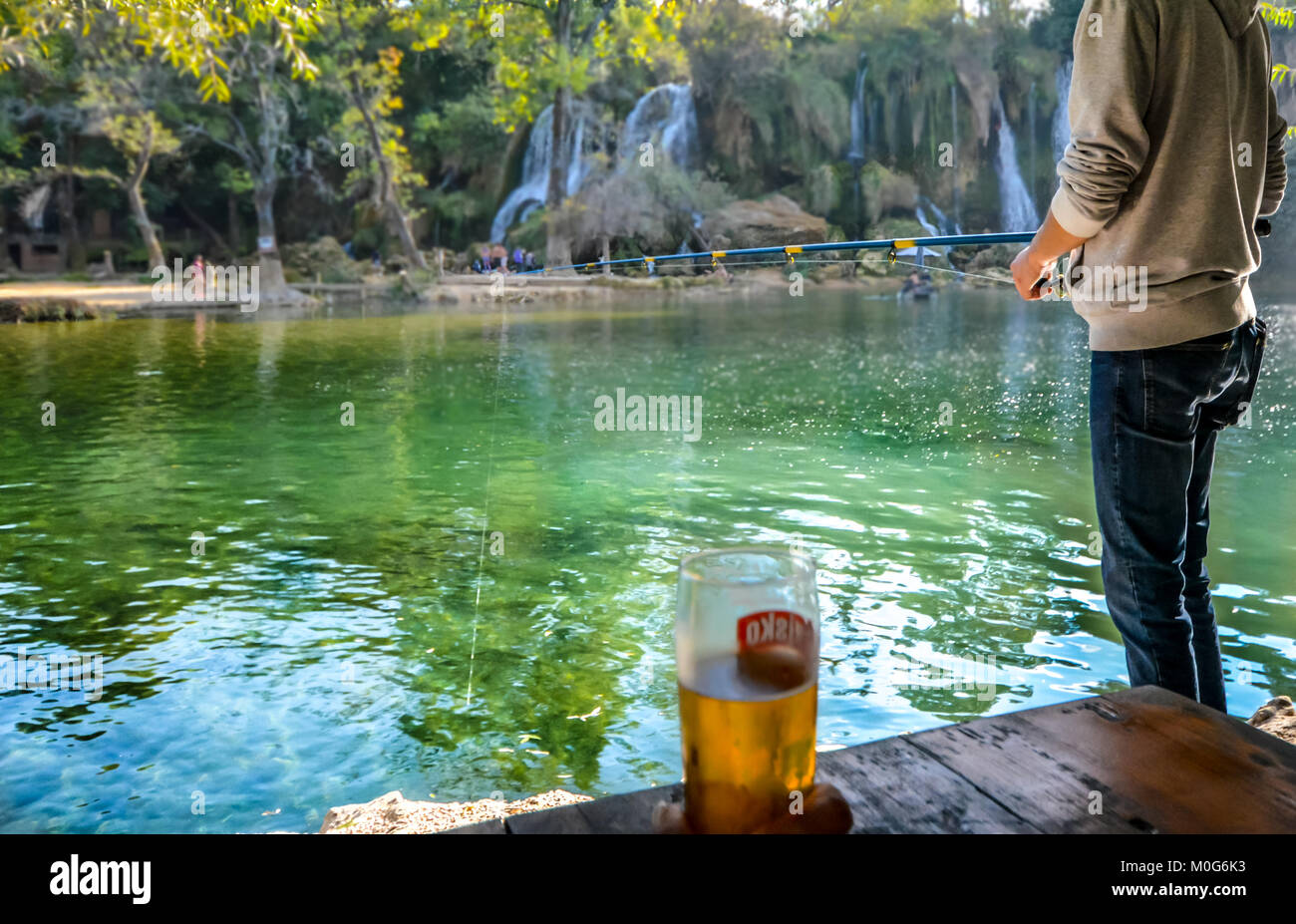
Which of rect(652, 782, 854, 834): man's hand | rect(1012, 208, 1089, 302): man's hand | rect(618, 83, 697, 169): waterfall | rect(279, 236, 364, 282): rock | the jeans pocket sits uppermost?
rect(618, 83, 697, 169): waterfall

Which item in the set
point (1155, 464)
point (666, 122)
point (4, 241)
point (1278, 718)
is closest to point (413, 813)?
point (1155, 464)

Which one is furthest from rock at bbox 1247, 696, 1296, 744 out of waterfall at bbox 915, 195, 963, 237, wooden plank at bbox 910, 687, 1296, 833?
waterfall at bbox 915, 195, 963, 237

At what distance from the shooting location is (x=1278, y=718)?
3.44m

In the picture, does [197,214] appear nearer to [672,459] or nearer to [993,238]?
[672,459]

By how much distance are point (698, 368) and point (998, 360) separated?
4.37 metres

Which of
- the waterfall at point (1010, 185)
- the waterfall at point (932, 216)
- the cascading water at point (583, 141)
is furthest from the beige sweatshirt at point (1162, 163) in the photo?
the waterfall at point (1010, 185)

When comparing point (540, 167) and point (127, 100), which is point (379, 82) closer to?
point (540, 167)

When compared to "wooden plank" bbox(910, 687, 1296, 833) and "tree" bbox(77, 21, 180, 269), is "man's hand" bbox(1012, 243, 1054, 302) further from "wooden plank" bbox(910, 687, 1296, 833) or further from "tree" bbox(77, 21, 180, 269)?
"tree" bbox(77, 21, 180, 269)

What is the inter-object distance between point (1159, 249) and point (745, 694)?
171 cm

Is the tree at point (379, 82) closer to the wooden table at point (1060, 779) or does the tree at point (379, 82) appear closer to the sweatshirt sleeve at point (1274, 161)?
the sweatshirt sleeve at point (1274, 161)

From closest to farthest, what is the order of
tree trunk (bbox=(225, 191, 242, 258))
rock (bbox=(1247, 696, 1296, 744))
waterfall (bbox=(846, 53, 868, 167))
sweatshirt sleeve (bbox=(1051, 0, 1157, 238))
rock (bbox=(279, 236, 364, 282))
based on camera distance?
sweatshirt sleeve (bbox=(1051, 0, 1157, 238)), rock (bbox=(1247, 696, 1296, 744)), rock (bbox=(279, 236, 364, 282)), tree trunk (bbox=(225, 191, 242, 258)), waterfall (bbox=(846, 53, 868, 167))

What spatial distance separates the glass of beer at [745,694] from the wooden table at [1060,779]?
88 millimetres

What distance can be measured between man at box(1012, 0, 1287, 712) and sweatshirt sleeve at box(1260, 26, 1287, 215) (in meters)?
0.09

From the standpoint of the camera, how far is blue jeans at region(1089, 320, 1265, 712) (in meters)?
2.22
